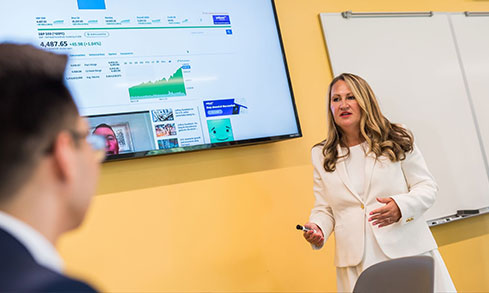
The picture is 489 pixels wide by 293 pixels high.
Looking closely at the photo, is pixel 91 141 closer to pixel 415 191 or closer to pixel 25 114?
pixel 25 114

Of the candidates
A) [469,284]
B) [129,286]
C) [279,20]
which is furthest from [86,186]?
Result: [469,284]

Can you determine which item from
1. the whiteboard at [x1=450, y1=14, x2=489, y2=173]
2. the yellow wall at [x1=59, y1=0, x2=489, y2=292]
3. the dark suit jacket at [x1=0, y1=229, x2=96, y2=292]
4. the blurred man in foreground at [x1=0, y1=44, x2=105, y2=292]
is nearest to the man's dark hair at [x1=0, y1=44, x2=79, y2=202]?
the blurred man in foreground at [x1=0, y1=44, x2=105, y2=292]

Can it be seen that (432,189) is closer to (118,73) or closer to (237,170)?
(237,170)

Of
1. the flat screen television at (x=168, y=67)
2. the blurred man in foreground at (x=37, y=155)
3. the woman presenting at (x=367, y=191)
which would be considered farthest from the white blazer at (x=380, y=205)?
the blurred man in foreground at (x=37, y=155)

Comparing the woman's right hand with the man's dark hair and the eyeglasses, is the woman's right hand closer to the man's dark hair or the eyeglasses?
the eyeglasses

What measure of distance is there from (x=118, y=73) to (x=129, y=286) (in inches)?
43.8

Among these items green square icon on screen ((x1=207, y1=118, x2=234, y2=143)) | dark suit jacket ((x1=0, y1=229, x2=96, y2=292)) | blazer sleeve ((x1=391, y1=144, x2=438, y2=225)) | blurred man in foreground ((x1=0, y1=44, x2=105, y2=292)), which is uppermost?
green square icon on screen ((x1=207, y1=118, x2=234, y2=143))

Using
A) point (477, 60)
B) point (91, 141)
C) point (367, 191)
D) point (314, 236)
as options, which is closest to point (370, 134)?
point (367, 191)

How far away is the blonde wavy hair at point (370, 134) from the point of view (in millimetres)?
2781

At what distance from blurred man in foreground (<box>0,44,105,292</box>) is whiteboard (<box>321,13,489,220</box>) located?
297cm

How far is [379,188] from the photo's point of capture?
2736 mm

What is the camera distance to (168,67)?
2.99 metres

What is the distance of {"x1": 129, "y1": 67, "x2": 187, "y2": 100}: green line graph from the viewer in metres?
2.89

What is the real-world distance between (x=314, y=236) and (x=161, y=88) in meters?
1.14
